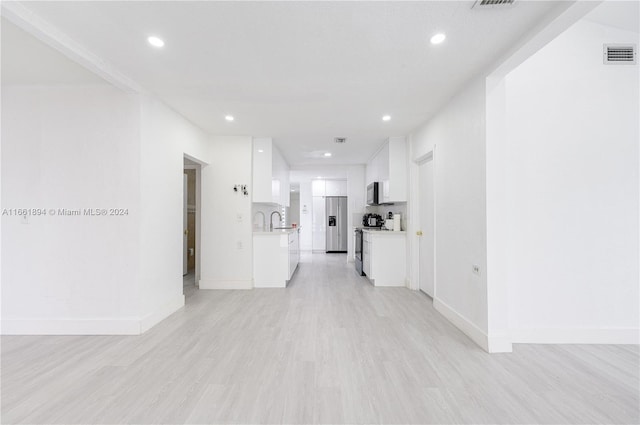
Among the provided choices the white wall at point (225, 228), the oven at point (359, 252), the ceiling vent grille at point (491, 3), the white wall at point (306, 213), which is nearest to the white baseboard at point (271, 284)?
the white wall at point (225, 228)

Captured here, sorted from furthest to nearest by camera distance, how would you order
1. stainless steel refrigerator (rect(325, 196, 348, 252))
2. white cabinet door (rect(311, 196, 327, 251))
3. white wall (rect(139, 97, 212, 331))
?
white cabinet door (rect(311, 196, 327, 251)) → stainless steel refrigerator (rect(325, 196, 348, 252)) → white wall (rect(139, 97, 212, 331))

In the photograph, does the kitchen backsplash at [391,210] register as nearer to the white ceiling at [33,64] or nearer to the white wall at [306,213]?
the white wall at [306,213]

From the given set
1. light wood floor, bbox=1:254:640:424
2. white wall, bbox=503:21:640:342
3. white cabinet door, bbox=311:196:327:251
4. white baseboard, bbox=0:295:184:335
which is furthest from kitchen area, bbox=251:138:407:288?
white cabinet door, bbox=311:196:327:251

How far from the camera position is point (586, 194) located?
2.64 meters

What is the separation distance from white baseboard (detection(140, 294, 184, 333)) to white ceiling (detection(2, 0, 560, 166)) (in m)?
2.46

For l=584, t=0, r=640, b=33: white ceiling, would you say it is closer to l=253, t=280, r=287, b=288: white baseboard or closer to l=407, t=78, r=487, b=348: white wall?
l=407, t=78, r=487, b=348: white wall

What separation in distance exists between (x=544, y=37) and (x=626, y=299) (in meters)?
2.54

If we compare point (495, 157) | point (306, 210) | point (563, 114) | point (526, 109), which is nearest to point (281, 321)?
point (495, 157)

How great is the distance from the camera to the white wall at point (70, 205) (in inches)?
113

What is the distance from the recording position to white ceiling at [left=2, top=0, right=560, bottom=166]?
1836 millimetres

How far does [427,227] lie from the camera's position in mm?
4168

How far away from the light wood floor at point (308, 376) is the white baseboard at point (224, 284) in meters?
1.38

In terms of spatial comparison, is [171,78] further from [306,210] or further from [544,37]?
[306,210]

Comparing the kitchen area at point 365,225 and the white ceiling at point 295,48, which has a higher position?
the white ceiling at point 295,48
